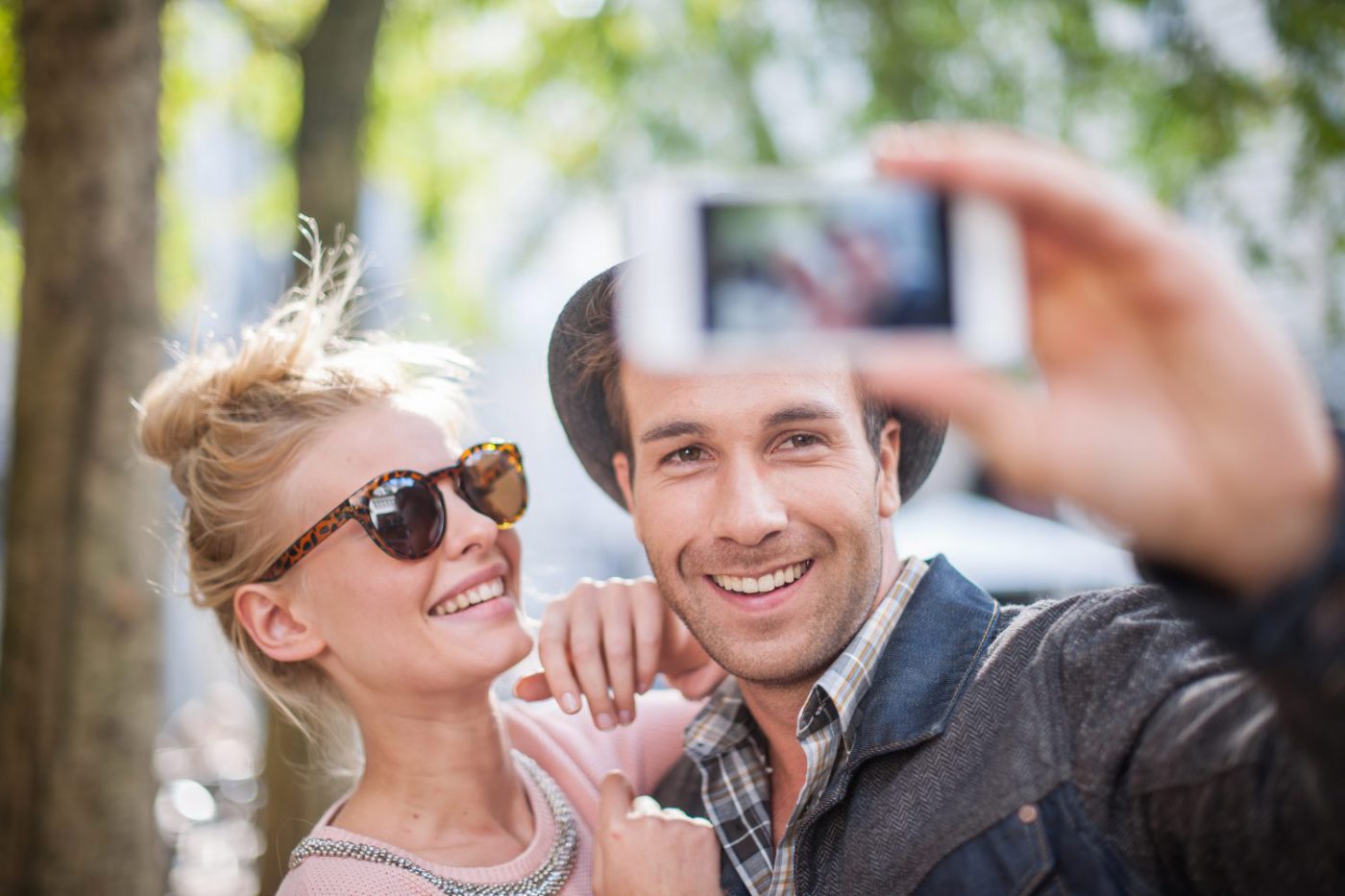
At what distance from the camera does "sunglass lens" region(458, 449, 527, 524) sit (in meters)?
2.67

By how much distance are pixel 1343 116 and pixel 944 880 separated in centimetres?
432

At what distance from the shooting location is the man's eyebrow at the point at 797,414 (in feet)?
7.18

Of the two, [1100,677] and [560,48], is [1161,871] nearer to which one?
[1100,677]

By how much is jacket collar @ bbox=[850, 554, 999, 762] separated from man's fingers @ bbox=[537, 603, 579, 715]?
73 centimetres

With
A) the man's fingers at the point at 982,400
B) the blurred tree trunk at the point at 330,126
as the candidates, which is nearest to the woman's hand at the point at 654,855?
the man's fingers at the point at 982,400

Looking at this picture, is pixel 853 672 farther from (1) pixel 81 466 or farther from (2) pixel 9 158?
(2) pixel 9 158

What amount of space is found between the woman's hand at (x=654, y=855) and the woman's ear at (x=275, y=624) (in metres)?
0.83

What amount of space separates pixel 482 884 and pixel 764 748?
0.63 meters

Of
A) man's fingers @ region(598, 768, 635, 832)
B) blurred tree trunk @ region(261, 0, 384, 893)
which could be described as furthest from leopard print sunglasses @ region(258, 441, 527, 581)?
blurred tree trunk @ region(261, 0, 384, 893)

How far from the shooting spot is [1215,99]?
5195 millimetres

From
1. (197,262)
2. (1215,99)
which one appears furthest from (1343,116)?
(197,262)

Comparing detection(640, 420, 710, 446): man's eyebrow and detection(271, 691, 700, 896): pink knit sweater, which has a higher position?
detection(640, 420, 710, 446): man's eyebrow

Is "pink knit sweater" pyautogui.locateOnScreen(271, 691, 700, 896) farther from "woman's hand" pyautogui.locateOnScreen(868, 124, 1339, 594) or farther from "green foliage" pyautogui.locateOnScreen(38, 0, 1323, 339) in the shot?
"green foliage" pyautogui.locateOnScreen(38, 0, 1323, 339)

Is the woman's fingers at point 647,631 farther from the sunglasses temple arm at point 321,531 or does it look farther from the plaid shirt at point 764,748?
the sunglasses temple arm at point 321,531
